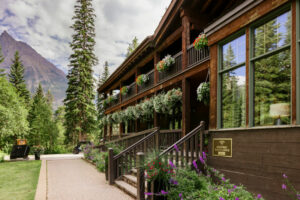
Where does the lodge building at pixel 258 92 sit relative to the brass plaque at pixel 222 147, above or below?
above

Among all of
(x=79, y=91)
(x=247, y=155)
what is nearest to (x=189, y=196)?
(x=247, y=155)

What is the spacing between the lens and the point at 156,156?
5.57 metres

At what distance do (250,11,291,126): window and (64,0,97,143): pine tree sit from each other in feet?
88.9

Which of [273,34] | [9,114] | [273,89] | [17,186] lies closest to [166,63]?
[273,34]

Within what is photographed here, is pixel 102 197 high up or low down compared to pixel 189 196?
down

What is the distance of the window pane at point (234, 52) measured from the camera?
5825 millimetres

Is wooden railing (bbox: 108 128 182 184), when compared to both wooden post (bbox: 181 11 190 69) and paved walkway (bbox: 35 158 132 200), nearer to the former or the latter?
paved walkway (bbox: 35 158 132 200)

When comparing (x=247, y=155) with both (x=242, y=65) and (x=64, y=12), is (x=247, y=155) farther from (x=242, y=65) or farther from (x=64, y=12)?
(x=64, y=12)

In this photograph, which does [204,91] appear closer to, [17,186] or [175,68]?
[175,68]

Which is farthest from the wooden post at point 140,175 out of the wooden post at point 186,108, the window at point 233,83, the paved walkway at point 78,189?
the wooden post at point 186,108

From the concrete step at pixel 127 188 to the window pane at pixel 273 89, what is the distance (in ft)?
13.0

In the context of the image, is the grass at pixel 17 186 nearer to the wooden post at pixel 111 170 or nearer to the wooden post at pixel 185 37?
the wooden post at pixel 111 170

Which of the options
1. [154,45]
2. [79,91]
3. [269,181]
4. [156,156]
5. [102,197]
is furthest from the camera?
[79,91]

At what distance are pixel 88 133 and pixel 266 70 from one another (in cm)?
2927
